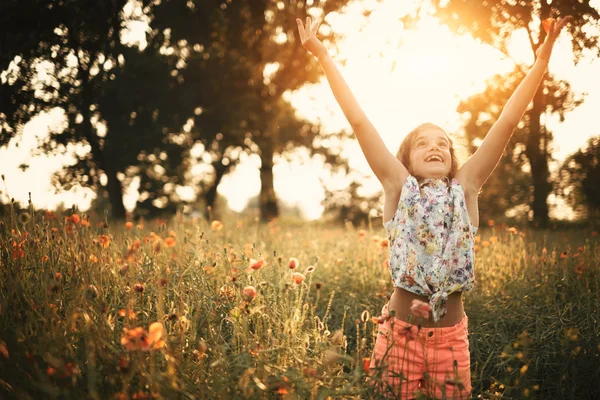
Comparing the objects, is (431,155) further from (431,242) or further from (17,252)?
(17,252)

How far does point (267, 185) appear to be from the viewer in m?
18.2

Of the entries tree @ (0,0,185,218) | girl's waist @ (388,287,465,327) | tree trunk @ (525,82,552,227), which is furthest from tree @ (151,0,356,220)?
girl's waist @ (388,287,465,327)

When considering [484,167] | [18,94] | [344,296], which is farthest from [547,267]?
[18,94]

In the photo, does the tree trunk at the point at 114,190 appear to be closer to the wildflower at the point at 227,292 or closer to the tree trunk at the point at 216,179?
the tree trunk at the point at 216,179

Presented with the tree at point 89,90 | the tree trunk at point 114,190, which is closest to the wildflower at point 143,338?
the tree at point 89,90

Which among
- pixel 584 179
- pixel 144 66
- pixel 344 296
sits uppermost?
pixel 144 66

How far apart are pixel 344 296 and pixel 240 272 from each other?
1.53 metres

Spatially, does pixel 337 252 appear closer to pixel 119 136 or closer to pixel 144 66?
pixel 144 66

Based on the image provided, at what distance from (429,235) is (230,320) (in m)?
1.08

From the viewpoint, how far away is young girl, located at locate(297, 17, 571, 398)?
7.17 ft

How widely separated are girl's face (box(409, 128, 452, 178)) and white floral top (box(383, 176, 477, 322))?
0.39ft

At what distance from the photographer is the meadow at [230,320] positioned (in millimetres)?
1868

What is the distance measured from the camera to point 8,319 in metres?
2.35

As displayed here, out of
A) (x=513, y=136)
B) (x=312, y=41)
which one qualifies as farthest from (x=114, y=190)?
(x=312, y=41)
